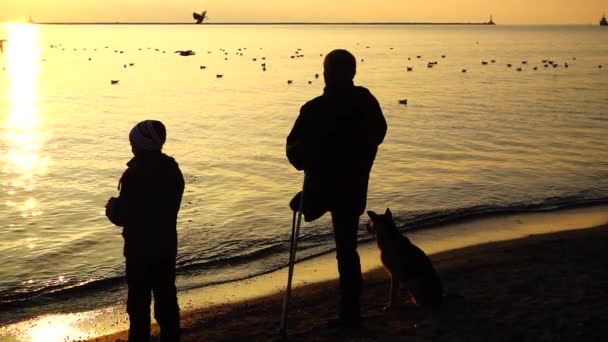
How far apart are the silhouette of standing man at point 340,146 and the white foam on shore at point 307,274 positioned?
3268mm

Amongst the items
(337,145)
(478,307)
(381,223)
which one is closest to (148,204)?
(337,145)

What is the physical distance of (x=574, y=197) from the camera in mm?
14633

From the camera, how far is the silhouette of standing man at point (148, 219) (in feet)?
15.9

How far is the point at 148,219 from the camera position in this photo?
4949 millimetres

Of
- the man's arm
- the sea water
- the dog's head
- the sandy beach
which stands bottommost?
the sea water

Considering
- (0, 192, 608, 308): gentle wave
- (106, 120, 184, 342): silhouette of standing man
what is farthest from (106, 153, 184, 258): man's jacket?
(0, 192, 608, 308): gentle wave

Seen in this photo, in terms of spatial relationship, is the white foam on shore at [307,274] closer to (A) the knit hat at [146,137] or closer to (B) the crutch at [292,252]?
(B) the crutch at [292,252]

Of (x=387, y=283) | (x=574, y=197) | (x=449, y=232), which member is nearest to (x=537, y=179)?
(x=574, y=197)

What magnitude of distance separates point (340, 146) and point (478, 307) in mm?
2232

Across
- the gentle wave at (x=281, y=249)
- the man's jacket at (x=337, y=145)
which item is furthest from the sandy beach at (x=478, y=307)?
the gentle wave at (x=281, y=249)

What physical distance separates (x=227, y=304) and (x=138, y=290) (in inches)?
127

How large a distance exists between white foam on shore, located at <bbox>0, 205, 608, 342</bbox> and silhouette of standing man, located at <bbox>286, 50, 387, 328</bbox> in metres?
3.27

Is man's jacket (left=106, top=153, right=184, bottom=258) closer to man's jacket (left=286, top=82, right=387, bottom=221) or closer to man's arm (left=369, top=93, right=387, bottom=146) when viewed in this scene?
man's jacket (left=286, top=82, right=387, bottom=221)

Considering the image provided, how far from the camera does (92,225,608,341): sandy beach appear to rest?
5.66 metres
